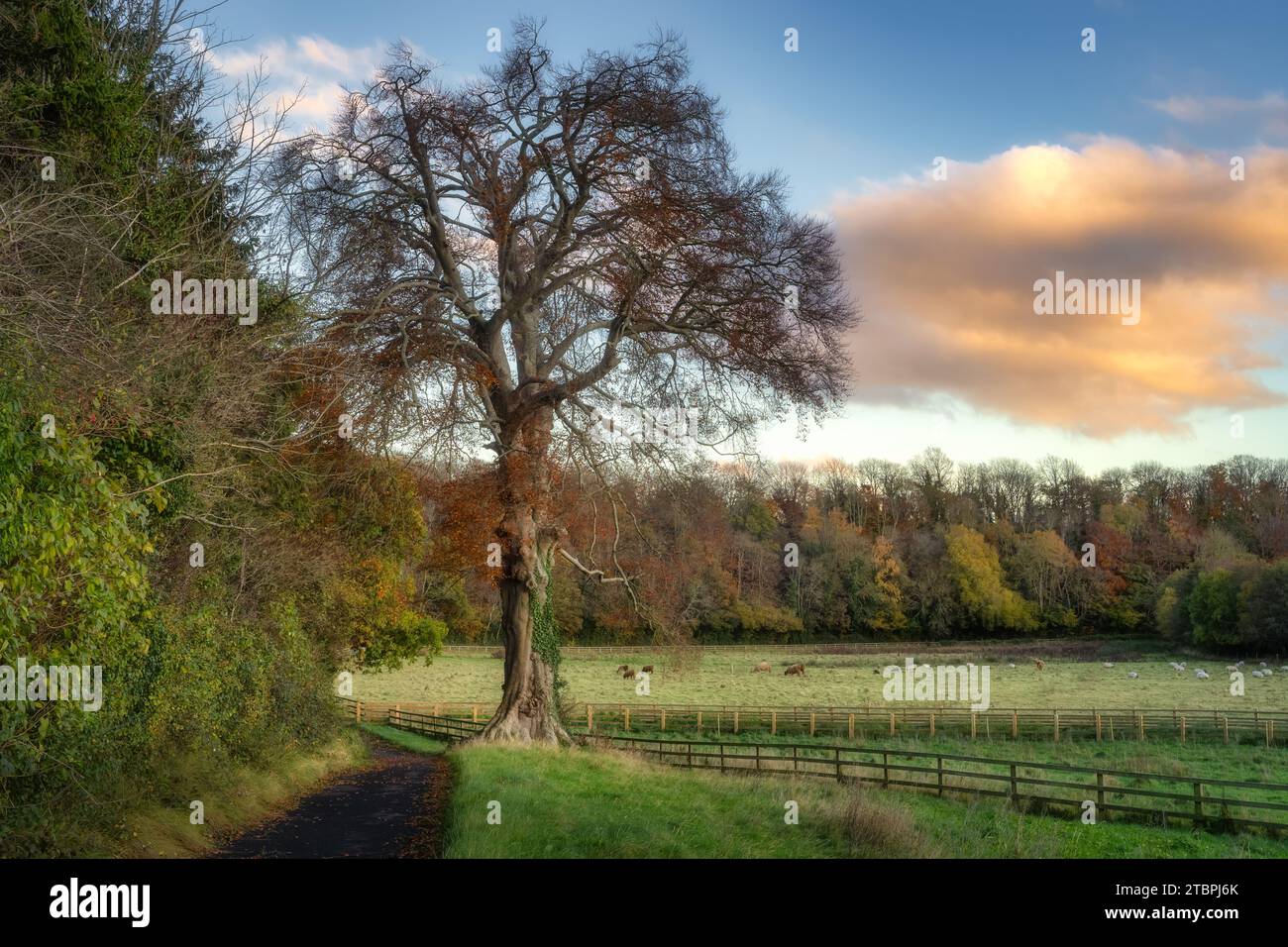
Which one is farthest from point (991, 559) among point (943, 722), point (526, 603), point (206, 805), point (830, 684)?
point (206, 805)

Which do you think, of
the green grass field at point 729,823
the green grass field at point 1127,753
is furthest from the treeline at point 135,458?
the green grass field at point 1127,753

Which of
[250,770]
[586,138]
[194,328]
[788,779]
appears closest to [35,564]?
[194,328]

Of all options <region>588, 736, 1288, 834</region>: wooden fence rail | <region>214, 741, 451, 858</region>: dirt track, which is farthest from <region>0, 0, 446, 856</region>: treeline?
<region>588, 736, 1288, 834</region>: wooden fence rail

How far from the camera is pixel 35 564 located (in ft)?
23.6

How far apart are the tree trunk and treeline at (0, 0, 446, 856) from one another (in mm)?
2888

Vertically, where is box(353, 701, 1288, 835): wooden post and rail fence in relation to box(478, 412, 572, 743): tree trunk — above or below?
below

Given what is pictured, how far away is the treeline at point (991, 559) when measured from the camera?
59.6 metres

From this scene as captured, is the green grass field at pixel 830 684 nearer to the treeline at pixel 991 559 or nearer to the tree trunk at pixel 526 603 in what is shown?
the treeline at pixel 991 559

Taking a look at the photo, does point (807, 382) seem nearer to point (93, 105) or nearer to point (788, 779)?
point (788, 779)

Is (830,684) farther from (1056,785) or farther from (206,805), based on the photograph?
(206,805)

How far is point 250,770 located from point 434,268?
11.5m

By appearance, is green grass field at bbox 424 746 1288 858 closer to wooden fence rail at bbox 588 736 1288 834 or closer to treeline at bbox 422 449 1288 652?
wooden fence rail at bbox 588 736 1288 834

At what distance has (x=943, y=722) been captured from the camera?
3422cm

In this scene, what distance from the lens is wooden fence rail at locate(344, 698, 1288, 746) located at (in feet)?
104
